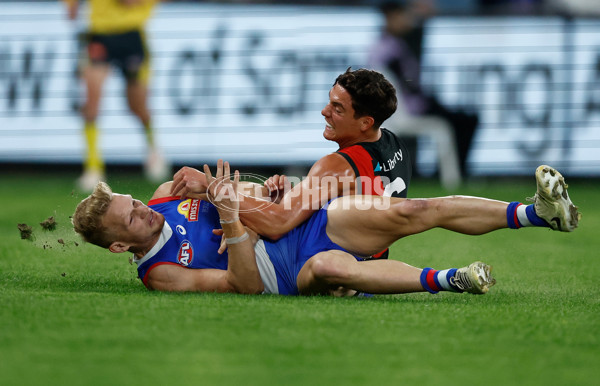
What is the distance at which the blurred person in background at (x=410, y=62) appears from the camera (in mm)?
11141

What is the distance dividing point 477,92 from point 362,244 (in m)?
7.23

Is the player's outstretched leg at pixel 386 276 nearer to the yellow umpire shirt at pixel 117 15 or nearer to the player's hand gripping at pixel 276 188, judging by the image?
the player's hand gripping at pixel 276 188

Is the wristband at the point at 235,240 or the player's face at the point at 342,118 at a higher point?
the player's face at the point at 342,118

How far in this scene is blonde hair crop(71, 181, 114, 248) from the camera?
15.2ft

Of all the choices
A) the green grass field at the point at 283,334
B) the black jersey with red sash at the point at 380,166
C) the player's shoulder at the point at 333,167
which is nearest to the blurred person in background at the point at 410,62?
the green grass field at the point at 283,334

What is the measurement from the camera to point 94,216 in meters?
4.63

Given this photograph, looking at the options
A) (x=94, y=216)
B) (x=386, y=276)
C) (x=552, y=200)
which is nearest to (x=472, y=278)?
(x=386, y=276)

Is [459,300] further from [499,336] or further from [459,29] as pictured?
[459,29]

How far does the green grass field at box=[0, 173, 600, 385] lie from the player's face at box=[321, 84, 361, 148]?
3.30 ft

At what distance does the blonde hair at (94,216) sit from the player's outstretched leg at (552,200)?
2236 millimetres

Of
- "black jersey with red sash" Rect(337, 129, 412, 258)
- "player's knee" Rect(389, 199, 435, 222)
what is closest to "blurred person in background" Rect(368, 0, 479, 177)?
"black jersey with red sash" Rect(337, 129, 412, 258)

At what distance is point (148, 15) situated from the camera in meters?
11.3

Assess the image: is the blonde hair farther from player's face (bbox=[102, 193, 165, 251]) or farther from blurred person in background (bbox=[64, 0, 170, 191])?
blurred person in background (bbox=[64, 0, 170, 191])

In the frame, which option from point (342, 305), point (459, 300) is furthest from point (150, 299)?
point (459, 300)
